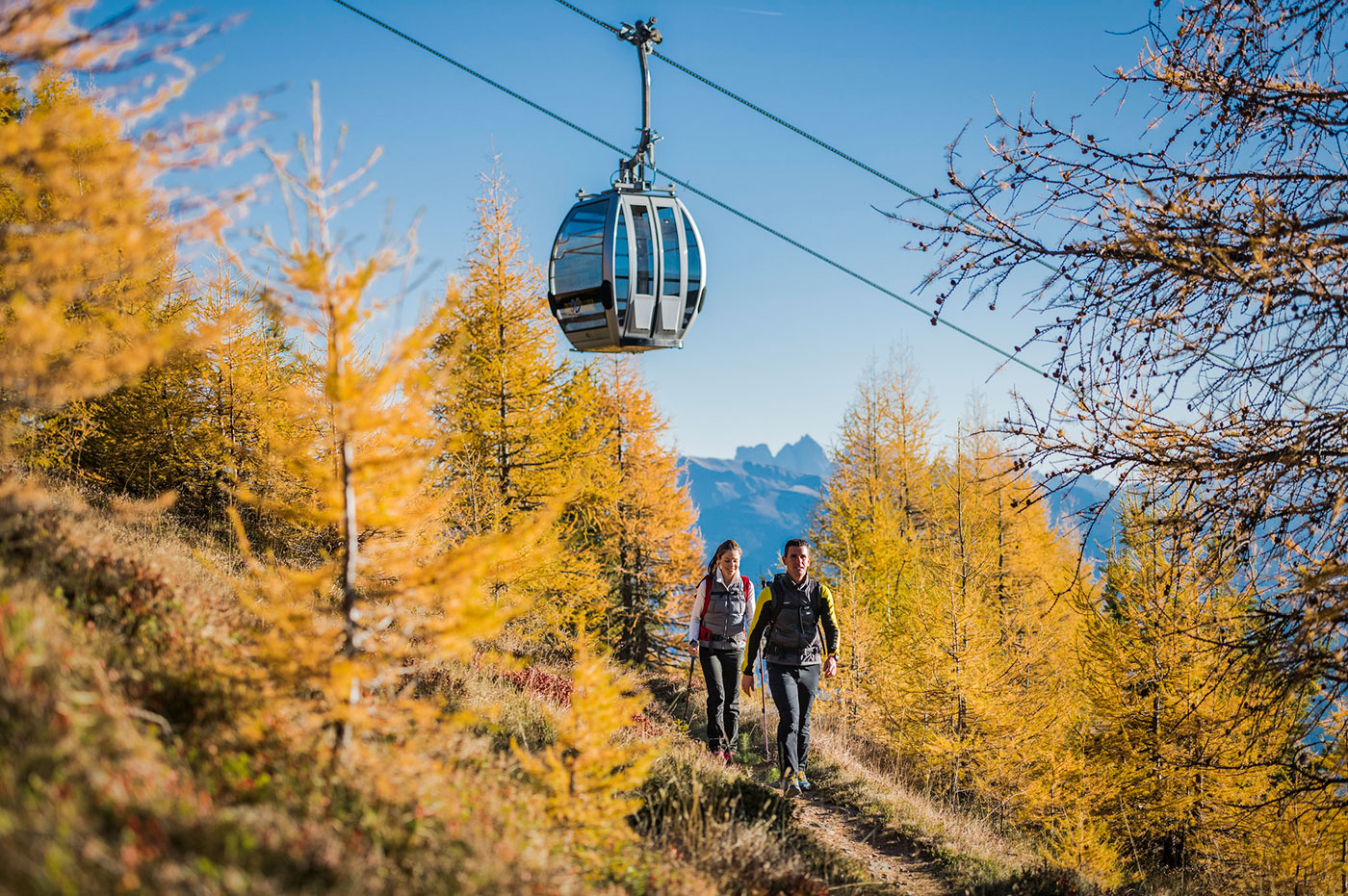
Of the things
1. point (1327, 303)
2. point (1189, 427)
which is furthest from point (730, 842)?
point (1327, 303)

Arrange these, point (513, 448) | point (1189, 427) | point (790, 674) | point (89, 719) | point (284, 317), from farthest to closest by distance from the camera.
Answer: point (513, 448)
point (790, 674)
point (1189, 427)
point (284, 317)
point (89, 719)

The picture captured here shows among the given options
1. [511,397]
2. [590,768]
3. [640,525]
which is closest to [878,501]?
[640,525]

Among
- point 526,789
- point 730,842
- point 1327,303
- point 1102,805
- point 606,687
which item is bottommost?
point 1102,805

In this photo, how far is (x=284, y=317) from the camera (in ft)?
10.8

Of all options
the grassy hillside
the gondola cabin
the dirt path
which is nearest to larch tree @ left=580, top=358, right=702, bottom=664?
the gondola cabin

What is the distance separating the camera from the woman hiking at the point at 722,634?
22.1 ft

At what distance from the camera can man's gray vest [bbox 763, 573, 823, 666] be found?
6.26 meters

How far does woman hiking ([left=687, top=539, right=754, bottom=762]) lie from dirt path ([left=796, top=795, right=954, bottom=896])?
1005 millimetres

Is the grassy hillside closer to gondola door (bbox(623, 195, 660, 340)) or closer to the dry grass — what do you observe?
the dry grass

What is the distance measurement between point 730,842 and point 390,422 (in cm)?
324

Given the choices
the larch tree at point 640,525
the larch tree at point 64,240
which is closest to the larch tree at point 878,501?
the larch tree at point 640,525

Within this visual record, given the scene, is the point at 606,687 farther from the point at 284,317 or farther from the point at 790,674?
the point at 790,674

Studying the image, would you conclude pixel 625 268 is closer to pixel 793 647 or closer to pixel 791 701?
pixel 793 647

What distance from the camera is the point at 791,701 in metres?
6.21
